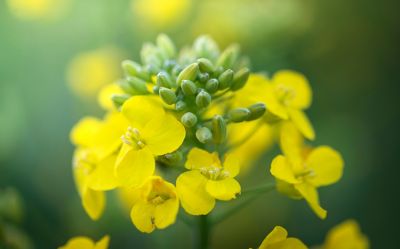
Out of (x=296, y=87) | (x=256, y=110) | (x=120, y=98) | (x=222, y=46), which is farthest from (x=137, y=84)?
(x=222, y=46)

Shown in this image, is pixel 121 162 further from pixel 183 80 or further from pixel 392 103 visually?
pixel 392 103

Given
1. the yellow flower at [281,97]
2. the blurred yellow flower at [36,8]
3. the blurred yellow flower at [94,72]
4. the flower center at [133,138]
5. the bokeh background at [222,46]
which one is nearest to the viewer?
the flower center at [133,138]

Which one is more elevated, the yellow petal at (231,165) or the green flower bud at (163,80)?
the green flower bud at (163,80)

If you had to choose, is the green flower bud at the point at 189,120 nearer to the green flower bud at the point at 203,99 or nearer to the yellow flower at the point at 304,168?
the green flower bud at the point at 203,99

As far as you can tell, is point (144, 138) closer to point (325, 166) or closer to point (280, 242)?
point (280, 242)

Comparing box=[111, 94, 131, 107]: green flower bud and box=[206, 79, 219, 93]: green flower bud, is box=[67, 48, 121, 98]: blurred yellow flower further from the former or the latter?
box=[206, 79, 219, 93]: green flower bud

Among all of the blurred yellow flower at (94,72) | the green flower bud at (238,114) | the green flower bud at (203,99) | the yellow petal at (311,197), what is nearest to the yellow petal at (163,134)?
the green flower bud at (203,99)

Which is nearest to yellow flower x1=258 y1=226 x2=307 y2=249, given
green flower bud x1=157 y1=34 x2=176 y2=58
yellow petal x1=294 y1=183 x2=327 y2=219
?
yellow petal x1=294 y1=183 x2=327 y2=219

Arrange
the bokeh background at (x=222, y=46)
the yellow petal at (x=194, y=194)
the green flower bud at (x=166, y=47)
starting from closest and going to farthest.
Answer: the yellow petal at (x=194, y=194) → the green flower bud at (x=166, y=47) → the bokeh background at (x=222, y=46)
